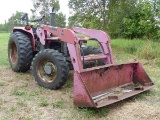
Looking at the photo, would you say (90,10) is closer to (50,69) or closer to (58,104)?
(50,69)

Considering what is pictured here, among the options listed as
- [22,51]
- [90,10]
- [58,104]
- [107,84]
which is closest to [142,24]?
[90,10]

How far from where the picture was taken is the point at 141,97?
4484 mm

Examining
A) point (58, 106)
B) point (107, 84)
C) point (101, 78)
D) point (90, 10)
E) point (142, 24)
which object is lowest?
point (58, 106)

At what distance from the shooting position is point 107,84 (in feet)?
14.6

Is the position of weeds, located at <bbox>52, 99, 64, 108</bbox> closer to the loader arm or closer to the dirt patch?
the dirt patch

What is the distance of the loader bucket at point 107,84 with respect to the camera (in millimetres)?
3701

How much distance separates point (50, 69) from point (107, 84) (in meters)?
1.14

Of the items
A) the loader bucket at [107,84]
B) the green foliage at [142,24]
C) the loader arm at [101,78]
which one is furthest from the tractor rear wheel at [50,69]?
the green foliage at [142,24]

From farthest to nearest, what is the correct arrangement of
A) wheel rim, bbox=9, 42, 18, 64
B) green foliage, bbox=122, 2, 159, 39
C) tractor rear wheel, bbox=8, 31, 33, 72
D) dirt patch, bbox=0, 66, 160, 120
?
→ 1. green foliage, bbox=122, 2, 159, 39
2. wheel rim, bbox=9, 42, 18, 64
3. tractor rear wheel, bbox=8, 31, 33, 72
4. dirt patch, bbox=0, 66, 160, 120

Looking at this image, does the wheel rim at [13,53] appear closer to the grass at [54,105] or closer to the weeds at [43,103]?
the grass at [54,105]

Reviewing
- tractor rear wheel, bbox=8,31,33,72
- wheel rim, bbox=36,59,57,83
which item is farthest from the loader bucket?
tractor rear wheel, bbox=8,31,33,72

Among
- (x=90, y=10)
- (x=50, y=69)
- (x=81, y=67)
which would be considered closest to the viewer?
(x=81, y=67)

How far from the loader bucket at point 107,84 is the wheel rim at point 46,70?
0.87m

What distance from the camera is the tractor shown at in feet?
13.1
